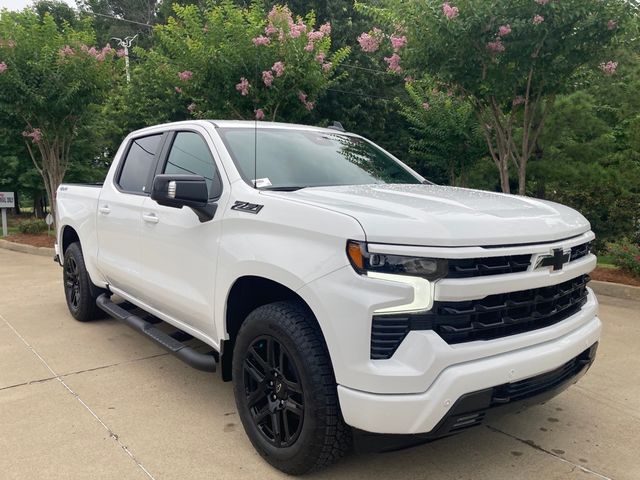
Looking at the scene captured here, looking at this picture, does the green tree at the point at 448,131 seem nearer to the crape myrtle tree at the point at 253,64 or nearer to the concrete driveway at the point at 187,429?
the crape myrtle tree at the point at 253,64

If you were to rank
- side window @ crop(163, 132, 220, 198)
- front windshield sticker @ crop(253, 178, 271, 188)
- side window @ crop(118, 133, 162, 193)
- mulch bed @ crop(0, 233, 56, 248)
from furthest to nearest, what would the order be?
mulch bed @ crop(0, 233, 56, 248), side window @ crop(118, 133, 162, 193), side window @ crop(163, 132, 220, 198), front windshield sticker @ crop(253, 178, 271, 188)

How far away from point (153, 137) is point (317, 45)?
6101 millimetres

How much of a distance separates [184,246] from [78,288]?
268 centimetres

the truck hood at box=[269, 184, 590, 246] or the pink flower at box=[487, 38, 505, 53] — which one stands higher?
the pink flower at box=[487, 38, 505, 53]

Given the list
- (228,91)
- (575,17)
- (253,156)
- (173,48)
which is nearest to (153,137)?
(253,156)

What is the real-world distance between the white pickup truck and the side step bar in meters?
0.02

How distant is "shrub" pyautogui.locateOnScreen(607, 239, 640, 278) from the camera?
6863 mm

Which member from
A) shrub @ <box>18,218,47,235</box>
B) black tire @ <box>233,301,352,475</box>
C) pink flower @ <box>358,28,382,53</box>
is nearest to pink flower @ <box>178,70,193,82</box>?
pink flower @ <box>358,28,382,53</box>

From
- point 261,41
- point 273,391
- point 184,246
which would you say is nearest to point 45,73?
point 261,41

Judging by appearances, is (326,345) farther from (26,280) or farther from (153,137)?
(26,280)

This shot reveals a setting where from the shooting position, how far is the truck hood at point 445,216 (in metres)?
2.27

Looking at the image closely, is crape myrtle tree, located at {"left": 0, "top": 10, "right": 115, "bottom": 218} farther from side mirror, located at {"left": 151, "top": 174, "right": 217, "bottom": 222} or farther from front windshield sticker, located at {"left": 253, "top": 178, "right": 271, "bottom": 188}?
front windshield sticker, located at {"left": 253, "top": 178, "right": 271, "bottom": 188}

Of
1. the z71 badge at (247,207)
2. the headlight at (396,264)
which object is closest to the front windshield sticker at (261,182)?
the z71 badge at (247,207)

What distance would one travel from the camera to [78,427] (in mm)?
3277
